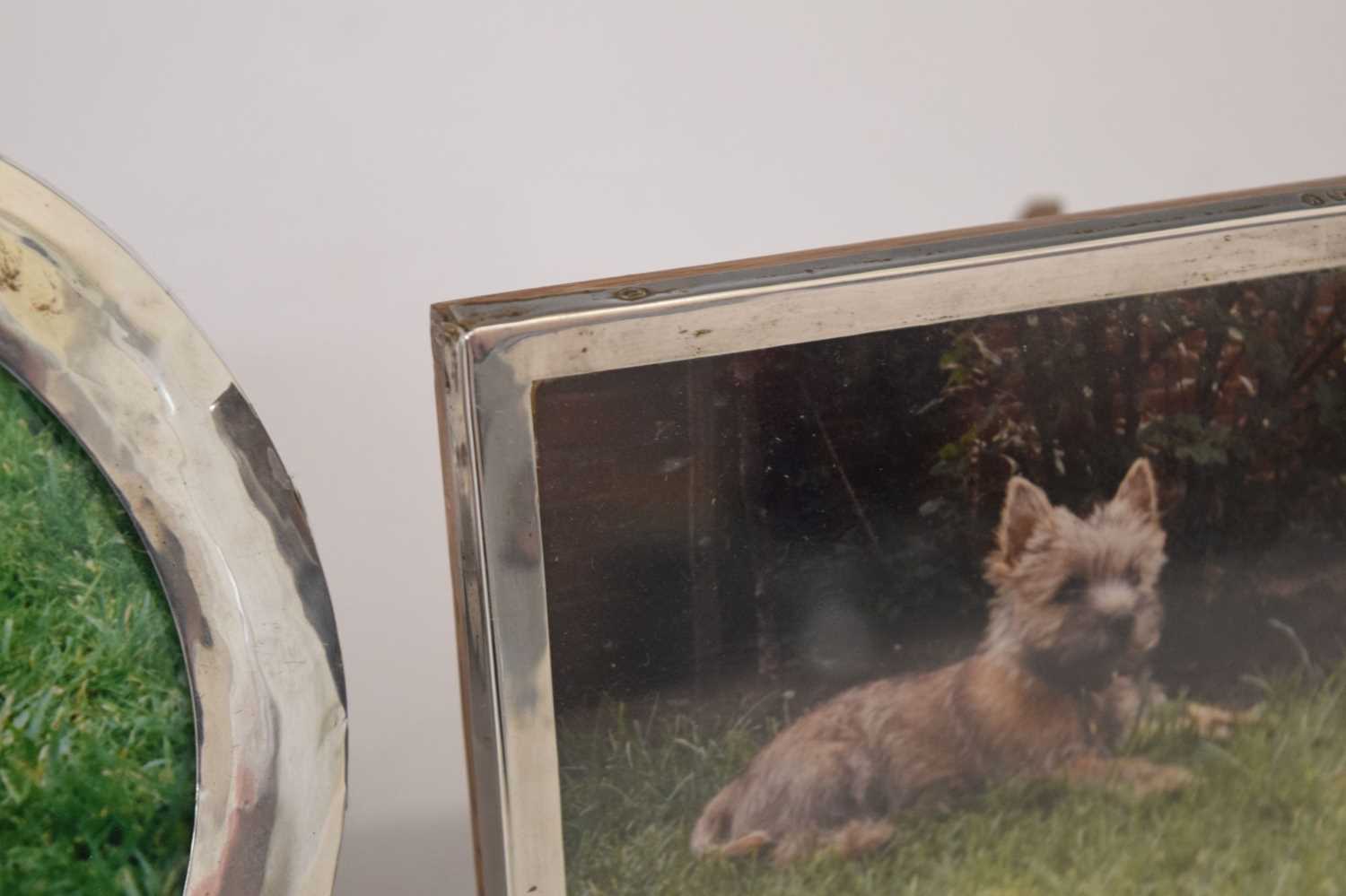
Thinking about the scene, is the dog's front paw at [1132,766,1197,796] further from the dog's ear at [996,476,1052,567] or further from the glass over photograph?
the dog's ear at [996,476,1052,567]

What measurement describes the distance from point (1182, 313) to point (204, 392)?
1.51ft

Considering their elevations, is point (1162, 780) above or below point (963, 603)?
below

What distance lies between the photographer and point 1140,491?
726 mm

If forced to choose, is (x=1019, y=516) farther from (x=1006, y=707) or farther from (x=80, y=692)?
(x=80, y=692)

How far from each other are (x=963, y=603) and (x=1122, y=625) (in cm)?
9

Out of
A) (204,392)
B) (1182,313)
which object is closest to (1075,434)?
(1182,313)

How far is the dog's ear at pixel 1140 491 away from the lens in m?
0.72

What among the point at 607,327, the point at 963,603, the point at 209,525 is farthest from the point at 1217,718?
the point at 209,525

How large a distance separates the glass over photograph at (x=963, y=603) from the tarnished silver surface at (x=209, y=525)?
0.11 m

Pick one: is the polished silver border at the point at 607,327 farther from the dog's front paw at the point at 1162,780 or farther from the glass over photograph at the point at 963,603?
the dog's front paw at the point at 1162,780

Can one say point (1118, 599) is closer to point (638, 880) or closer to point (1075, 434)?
point (1075, 434)

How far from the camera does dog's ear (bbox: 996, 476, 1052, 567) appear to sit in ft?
2.33

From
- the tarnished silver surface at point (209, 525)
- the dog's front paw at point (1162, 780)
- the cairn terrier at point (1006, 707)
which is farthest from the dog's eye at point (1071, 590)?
the tarnished silver surface at point (209, 525)

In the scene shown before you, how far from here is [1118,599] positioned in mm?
735
